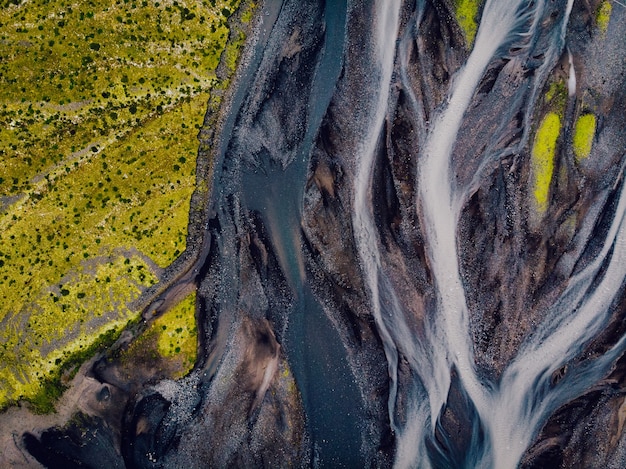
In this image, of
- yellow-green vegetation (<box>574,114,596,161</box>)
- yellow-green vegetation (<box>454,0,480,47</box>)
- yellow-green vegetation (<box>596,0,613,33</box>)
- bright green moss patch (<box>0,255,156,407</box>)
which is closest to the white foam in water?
yellow-green vegetation (<box>454,0,480,47</box>)

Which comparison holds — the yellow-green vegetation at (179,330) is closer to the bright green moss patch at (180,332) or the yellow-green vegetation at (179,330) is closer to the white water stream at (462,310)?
the bright green moss patch at (180,332)

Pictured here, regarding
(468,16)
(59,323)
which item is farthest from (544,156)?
(59,323)

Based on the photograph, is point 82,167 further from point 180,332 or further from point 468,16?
point 468,16

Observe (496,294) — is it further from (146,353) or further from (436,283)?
(146,353)

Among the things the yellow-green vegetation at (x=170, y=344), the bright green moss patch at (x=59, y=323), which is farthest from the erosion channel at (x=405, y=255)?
the bright green moss patch at (x=59, y=323)

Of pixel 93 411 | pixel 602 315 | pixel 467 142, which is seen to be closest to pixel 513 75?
pixel 467 142
